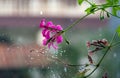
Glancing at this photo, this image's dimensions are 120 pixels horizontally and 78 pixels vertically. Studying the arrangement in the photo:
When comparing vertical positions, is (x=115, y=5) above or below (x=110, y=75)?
above

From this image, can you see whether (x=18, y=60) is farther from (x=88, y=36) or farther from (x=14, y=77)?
(x=88, y=36)

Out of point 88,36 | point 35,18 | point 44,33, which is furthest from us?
point 35,18

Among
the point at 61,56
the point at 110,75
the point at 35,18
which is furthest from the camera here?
the point at 35,18

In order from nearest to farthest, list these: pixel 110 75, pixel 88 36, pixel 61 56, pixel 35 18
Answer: pixel 61 56 → pixel 110 75 → pixel 88 36 → pixel 35 18

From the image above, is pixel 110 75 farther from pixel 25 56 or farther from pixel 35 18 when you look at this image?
pixel 35 18

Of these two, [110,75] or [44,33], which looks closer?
[44,33]

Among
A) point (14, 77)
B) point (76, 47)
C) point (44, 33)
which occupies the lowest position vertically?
point (14, 77)

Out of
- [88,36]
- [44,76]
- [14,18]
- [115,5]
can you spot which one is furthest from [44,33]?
[14,18]

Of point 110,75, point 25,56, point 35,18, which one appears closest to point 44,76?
point 25,56

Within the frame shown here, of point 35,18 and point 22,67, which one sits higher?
point 35,18
